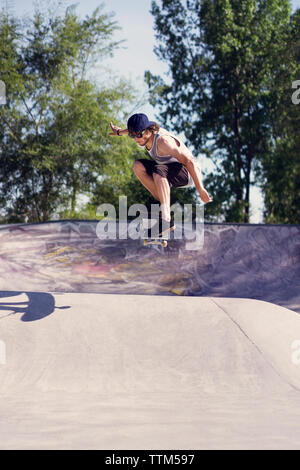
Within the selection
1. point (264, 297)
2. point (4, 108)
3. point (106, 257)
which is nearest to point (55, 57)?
point (4, 108)

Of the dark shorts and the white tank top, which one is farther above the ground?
the white tank top

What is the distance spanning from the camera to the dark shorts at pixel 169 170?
19.3 feet

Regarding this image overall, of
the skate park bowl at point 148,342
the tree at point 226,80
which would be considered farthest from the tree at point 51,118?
the skate park bowl at point 148,342

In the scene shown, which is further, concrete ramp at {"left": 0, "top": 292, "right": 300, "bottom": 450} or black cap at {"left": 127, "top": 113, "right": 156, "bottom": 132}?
black cap at {"left": 127, "top": 113, "right": 156, "bottom": 132}

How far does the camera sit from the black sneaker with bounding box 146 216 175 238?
247 inches

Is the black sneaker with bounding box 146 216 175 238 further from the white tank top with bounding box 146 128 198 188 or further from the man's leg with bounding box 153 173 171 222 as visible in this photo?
the white tank top with bounding box 146 128 198 188

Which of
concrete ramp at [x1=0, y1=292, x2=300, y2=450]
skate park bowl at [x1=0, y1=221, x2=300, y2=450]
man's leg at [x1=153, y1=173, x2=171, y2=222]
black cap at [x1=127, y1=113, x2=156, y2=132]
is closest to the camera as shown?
concrete ramp at [x1=0, y1=292, x2=300, y2=450]

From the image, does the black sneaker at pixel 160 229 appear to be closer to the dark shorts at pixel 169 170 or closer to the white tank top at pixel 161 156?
the dark shorts at pixel 169 170

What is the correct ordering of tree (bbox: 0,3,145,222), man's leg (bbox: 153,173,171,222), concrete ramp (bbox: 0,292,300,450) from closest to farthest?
concrete ramp (bbox: 0,292,300,450) < man's leg (bbox: 153,173,171,222) < tree (bbox: 0,3,145,222)

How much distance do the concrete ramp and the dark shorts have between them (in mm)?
2340

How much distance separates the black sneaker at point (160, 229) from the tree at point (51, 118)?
19721 millimetres

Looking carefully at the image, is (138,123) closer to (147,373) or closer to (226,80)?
(147,373)

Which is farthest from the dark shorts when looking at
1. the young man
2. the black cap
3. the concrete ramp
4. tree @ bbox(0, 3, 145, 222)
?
tree @ bbox(0, 3, 145, 222)

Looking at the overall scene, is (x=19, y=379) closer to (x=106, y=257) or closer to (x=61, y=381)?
(x=61, y=381)
